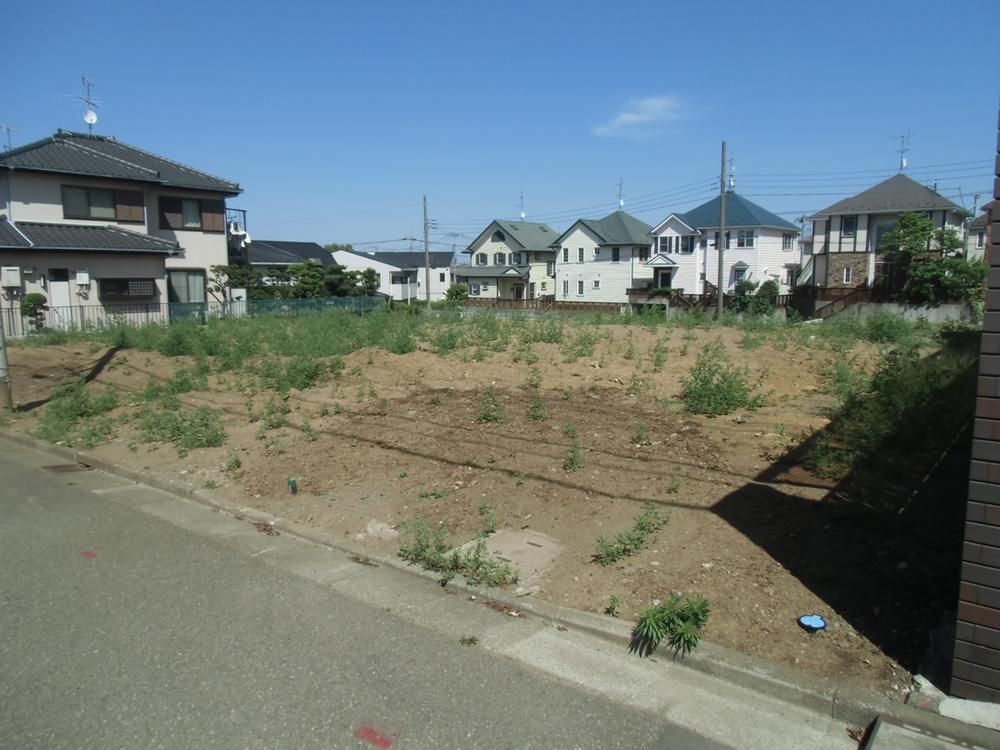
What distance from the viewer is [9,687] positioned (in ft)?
12.1

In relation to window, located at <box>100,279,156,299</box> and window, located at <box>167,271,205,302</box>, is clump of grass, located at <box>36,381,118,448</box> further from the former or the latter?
window, located at <box>167,271,205,302</box>

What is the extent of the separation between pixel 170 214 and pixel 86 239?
465 cm

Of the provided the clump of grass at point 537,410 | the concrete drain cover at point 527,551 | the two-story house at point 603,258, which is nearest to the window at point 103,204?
the clump of grass at point 537,410

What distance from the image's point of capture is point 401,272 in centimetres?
5828

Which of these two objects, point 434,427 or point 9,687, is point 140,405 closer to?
point 434,427

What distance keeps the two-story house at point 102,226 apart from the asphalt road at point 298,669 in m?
21.2

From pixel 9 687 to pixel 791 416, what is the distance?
25.9ft

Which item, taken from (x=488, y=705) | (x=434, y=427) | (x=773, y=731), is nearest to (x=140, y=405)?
(x=434, y=427)

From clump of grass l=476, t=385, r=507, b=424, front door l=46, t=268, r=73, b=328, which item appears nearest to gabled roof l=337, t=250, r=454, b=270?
front door l=46, t=268, r=73, b=328

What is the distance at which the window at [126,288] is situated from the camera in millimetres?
25516

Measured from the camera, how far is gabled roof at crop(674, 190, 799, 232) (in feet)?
146

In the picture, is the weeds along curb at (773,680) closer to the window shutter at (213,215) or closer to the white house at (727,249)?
the window shutter at (213,215)

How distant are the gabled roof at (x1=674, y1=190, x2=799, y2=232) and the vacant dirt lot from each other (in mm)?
34109

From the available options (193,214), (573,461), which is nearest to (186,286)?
(193,214)
